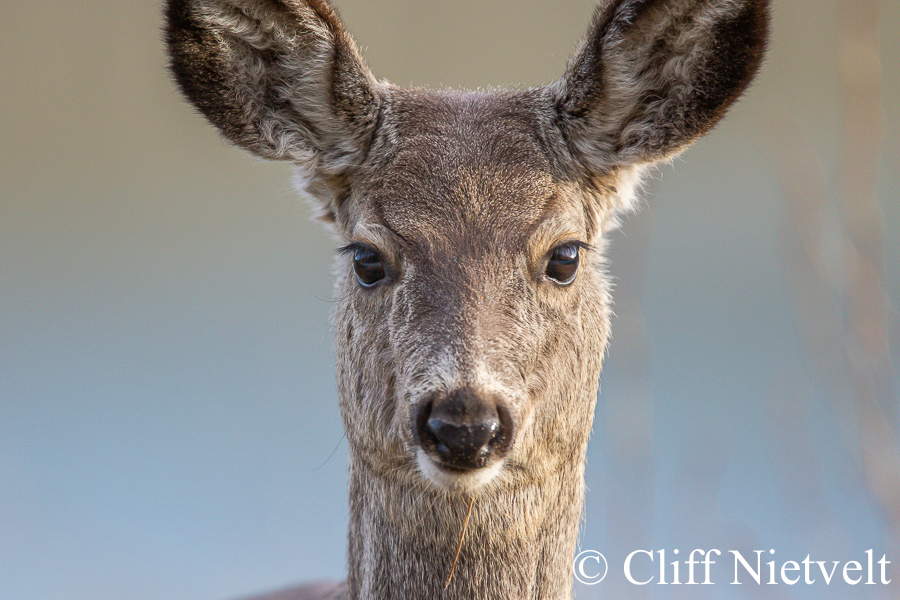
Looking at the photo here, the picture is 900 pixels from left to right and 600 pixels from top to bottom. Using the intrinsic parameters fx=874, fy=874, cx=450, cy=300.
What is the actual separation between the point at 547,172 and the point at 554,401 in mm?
839

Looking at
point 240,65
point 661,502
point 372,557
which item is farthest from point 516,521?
point 661,502

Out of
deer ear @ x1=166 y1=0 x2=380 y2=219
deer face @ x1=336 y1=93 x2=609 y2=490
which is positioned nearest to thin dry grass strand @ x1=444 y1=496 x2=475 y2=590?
deer face @ x1=336 y1=93 x2=609 y2=490

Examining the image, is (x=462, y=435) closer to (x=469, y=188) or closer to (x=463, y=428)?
(x=463, y=428)

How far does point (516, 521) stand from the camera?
301 cm

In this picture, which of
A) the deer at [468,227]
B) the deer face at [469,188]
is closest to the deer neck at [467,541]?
the deer at [468,227]

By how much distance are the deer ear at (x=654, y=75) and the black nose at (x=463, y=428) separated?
127 centimetres

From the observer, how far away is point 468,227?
2.92m

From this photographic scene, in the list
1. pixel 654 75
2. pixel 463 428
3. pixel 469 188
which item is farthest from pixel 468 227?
pixel 654 75

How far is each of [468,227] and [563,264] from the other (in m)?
0.39

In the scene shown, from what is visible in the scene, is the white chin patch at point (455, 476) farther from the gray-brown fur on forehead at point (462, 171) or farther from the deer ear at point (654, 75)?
the deer ear at point (654, 75)

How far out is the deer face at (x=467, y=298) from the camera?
261cm

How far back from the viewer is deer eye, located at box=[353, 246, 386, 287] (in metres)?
3.06

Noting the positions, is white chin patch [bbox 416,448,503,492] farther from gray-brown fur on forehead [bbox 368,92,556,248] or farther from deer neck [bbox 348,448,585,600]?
gray-brown fur on forehead [bbox 368,92,556,248]

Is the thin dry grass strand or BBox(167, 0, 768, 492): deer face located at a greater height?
BBox(167, 0, 768, 492): deer face
